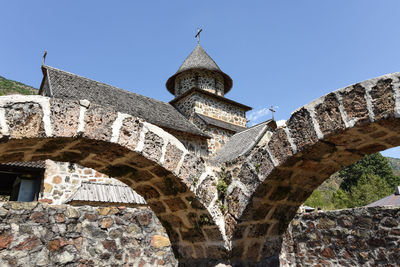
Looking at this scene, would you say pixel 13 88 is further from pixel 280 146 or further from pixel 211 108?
pixel 280 146

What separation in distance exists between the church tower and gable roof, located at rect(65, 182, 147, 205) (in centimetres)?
389

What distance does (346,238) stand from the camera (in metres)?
5.40

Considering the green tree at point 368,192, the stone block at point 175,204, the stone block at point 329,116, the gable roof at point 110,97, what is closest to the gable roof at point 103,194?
the gable roof at point 110,97

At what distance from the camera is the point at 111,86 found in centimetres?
1230

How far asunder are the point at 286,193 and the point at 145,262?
8.88ft

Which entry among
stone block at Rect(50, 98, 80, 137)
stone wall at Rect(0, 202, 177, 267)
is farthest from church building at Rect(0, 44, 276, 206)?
stone wall at Rect(0, 202, 177, 267)

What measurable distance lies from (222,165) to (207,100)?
11.4 meters

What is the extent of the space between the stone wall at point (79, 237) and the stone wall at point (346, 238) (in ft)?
7.31

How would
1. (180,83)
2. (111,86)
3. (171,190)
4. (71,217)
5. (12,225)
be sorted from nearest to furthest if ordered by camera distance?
1. (171,190)
2. (12,225)
3. (71,217)
4. (111,86)
5. (180,83)

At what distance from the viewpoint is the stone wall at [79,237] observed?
3676mm

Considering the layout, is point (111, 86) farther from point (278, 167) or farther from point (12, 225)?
point (278, 167)

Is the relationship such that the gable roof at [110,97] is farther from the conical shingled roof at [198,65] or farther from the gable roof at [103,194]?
the conical shingled roof at [198,65]

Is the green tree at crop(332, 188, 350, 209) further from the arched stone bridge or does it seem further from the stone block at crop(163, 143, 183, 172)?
the stone block at crop(163, 143, 183, 172)

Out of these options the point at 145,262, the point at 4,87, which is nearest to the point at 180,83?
the point at 145,262
